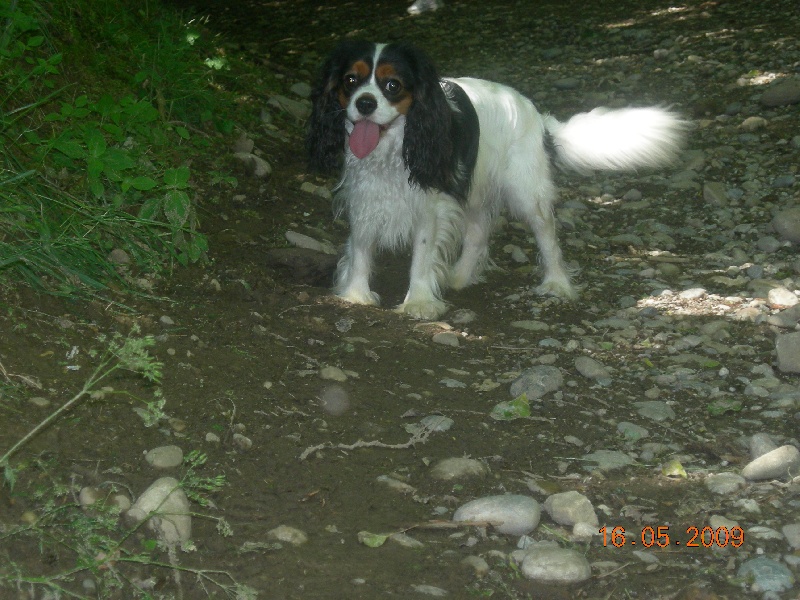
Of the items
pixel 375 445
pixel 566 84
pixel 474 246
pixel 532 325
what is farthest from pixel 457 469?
pixel 566 84

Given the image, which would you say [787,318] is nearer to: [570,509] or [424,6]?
[570,509]

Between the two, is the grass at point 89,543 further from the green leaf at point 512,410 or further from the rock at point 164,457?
the green leaf at point 512,410

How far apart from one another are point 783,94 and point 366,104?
371cm

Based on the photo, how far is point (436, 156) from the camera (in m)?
4.15

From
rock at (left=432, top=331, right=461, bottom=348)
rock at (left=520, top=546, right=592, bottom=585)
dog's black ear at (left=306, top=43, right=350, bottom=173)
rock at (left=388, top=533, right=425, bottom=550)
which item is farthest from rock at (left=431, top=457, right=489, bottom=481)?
dog's black ear at (left=306, top=43, right=350, bottom=173)

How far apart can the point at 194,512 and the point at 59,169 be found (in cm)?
196

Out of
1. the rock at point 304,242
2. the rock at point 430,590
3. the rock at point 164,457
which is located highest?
the rock at point 164,457

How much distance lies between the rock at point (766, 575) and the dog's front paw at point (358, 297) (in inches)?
88.6

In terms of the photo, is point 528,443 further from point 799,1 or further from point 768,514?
point 799,1

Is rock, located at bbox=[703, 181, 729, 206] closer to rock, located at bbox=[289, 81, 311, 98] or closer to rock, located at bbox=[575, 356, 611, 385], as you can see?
rock, located at bbox=[575, 356, 611, 385]

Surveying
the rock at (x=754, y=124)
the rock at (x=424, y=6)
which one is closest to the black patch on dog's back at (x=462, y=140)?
the rock at (x=754, y=124)

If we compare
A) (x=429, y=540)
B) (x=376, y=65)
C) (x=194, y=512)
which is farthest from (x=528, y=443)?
(x=376, y=65)
